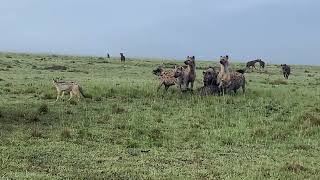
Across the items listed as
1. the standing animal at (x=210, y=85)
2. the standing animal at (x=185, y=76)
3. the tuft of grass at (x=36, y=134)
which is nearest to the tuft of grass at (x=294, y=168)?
the tuft of grass at (x=36, y=134)

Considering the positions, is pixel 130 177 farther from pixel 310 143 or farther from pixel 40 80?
pixel 40 80

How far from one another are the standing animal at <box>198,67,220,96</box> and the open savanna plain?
3.33 ft

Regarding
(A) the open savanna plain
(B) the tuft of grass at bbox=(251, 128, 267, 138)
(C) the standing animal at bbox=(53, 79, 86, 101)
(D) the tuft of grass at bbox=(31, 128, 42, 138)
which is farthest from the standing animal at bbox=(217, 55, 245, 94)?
(D) the tuft of grass at bbox=(31, 128, 42, 138)

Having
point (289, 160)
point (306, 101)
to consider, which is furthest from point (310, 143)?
point (306, 101)

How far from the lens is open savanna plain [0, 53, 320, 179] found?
480 inches

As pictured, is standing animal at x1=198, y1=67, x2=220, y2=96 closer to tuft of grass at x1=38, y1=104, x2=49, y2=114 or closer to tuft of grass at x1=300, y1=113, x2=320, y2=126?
tuft of grass at x1=300, y1=113, x2=320, y2=126

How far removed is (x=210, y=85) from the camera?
2839 cm

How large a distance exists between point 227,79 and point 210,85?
2.83 feet

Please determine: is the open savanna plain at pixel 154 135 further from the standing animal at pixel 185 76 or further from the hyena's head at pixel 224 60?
the hyena's head at pixel 224 60

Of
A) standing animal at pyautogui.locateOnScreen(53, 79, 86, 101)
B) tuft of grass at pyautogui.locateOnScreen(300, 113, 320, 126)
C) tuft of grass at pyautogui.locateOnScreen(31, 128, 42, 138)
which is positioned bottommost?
tuft of grass at pyautogui.locateOnScreen(31, 128, 42, 138)

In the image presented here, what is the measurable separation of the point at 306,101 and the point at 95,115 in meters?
10.5

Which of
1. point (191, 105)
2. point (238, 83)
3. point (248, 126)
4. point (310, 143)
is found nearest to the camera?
point (310, 143)

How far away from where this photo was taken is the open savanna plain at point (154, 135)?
40.0 ft

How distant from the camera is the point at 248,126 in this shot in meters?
19.0
